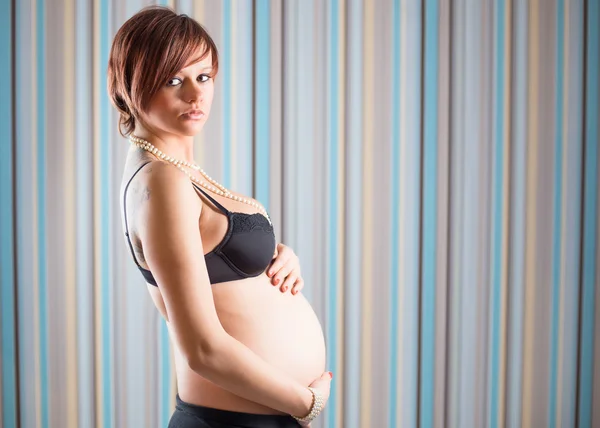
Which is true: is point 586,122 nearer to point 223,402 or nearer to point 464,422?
point 464,422

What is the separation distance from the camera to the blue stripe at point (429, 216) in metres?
2.03

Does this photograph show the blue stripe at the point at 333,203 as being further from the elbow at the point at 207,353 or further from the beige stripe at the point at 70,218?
the elbow at the point at 207,353

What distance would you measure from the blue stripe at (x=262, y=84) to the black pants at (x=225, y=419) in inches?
37.1

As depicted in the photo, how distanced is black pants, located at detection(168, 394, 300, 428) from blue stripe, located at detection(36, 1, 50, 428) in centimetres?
98

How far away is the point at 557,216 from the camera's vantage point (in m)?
2.10

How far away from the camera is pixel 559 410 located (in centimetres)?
216

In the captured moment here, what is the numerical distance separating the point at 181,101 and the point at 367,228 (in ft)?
3.51

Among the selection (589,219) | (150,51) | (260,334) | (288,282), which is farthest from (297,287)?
(589,219)

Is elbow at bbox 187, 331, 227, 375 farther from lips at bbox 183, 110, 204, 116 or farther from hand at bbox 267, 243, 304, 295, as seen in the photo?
lips at bbox 183, 110, 204, 116

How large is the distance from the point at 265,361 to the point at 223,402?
110 mm

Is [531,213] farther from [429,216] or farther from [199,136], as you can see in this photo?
[199,136]

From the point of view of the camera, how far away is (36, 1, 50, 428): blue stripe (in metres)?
1.89

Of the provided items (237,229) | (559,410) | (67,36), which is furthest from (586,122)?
(67,36)

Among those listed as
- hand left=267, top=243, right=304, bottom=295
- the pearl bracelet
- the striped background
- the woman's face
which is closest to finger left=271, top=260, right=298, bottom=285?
hand left=267, top=243, right=304, bottom=295
